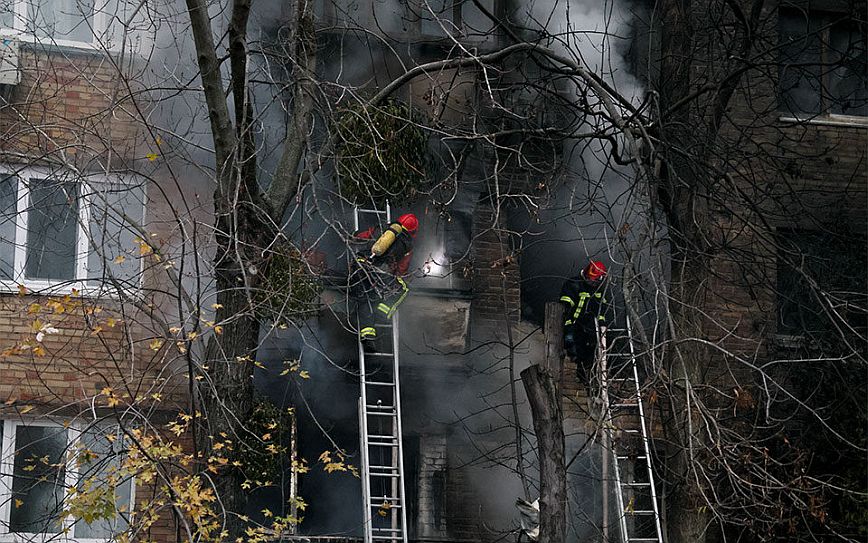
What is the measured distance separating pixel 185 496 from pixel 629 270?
3.33 metres

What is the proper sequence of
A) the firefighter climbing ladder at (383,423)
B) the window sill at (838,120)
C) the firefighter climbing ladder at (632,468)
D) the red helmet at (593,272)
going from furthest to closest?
the window sill at (838,120) → the red helmet at (593,272) → the firefighter climbing ladder at (632,468) → the firefighter climbing ladder at (383,423)

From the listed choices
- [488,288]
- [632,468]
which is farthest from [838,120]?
[632,468]

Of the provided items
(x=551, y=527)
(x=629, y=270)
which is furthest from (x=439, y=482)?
(x=629, y=270)

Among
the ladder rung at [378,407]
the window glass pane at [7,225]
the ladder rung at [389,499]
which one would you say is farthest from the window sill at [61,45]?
the ladder rung at [389,499]

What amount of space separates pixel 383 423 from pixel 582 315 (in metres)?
2.36

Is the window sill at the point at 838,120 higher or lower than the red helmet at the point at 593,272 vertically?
higher

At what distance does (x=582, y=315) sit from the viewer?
13.5 meters

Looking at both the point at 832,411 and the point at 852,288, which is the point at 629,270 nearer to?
the point at 832,411

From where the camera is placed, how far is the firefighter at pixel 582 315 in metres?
13.2

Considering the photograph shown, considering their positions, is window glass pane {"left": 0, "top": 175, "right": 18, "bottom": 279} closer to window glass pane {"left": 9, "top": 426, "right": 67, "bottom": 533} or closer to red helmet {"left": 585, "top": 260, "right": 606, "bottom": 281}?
window glass pane {"left": 9, "top": 426, "right": 67, "bottom": 533}

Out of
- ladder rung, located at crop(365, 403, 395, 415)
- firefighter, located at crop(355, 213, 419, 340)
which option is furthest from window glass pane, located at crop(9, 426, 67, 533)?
firefighter, located at crop(355, 213, 419, 340)

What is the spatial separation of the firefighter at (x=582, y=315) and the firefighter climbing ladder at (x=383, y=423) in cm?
189

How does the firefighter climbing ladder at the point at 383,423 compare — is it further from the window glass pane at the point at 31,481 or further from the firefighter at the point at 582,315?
the window glass pane at the point at 31,481

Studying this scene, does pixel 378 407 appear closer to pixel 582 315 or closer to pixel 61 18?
pixel 582 315
